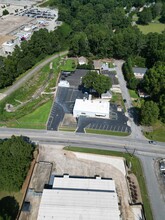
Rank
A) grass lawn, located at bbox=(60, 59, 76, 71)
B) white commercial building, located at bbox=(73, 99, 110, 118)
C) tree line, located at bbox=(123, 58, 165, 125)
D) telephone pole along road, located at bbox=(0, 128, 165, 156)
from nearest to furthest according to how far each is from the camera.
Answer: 1. telephone pole along road, located at bbox=(0, 128, 165, 156)
2. tree line, located at bbox=(123, 58, 165, 125)
3. white commercial building, located at bbox=(73, 99, 110, 118)
4. grass lawn, located at bbox=(60, 59, 76, 71)

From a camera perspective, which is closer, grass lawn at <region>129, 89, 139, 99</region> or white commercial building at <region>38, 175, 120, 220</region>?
white commercial building at <region>38, 175, 120, 220</region>

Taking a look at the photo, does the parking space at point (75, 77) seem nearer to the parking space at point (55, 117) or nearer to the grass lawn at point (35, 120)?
the parking space at point (55, 117)

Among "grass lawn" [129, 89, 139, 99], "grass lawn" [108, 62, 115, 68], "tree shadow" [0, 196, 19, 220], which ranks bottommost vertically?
"tree shadow" [0, 196, 19, 220]

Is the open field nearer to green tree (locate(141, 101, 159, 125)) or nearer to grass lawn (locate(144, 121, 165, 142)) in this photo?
green tree (locate(141, 101, 159, 125))

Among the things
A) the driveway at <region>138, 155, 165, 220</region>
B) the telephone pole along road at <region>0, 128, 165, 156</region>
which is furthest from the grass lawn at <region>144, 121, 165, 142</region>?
the driveway at <region>138, 155, 165, 220</region>

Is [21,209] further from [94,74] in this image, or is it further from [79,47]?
[79,47]

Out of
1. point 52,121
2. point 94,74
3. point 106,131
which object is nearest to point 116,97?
point 94,74

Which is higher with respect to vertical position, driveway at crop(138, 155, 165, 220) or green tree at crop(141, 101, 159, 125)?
green tree at crop(141, 101, 159, 125)
